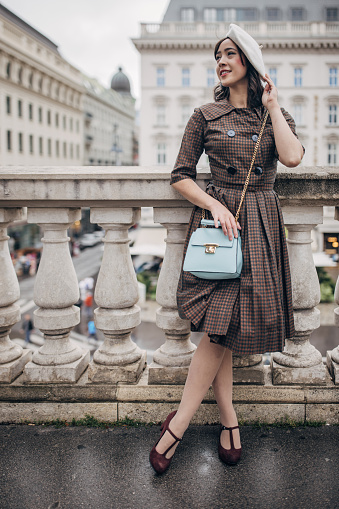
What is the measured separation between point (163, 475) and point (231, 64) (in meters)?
1.97

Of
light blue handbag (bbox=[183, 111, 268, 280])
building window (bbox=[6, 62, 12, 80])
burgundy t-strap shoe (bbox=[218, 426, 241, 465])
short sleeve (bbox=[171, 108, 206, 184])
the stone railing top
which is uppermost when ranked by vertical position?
building window (bbox=[6, 62, 12, 80])

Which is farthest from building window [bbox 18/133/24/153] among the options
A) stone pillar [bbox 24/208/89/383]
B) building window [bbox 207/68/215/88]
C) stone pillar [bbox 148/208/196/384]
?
stone pillar [bbox 148/208/196/384]

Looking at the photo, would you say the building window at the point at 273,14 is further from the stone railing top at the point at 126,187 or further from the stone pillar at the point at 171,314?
the stone pillar at the point at 171,314

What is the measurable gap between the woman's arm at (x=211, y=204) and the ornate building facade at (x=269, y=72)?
3872 cm

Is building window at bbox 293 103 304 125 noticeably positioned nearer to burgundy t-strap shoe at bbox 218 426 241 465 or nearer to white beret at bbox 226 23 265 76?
white beret at bbox 226 23 265 76

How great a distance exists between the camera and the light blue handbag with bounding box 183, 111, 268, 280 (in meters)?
2.21

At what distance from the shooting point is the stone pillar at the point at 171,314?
2764mm

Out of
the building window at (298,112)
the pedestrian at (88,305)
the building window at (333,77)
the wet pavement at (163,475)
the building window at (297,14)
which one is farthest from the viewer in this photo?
the building window at (297,14)

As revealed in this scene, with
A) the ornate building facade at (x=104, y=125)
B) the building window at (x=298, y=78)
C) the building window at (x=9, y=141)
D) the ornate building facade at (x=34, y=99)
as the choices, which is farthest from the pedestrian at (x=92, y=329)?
the ornate building facade at (x=104, y=125)

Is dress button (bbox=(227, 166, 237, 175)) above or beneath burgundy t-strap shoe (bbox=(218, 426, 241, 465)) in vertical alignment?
above

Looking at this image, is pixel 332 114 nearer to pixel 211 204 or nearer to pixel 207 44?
pixel 207 44

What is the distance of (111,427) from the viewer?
2.78m

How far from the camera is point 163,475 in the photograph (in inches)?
92.6

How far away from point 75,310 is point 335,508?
5.39 feet
